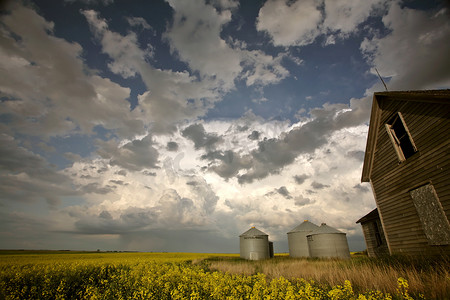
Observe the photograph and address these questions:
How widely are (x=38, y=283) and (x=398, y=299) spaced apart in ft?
51.7

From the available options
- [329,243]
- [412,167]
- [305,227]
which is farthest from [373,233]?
[305,227]

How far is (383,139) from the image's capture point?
39.2 ft

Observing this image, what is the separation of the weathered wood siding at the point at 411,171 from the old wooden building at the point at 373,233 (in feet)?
20.8

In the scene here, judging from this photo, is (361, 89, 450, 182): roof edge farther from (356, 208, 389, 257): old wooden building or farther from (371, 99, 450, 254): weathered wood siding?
(356, 208, 389, 257): old wooden building

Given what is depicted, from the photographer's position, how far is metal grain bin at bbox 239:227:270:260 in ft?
101

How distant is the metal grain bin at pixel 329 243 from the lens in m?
24.0

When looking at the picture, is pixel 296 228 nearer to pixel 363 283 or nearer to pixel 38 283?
pixel 363 283

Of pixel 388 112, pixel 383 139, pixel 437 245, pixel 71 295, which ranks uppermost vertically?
pixel 388 112

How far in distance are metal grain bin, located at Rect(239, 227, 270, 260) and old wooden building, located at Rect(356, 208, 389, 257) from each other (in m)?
15.7

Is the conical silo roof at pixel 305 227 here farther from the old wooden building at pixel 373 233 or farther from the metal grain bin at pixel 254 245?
the old wooden building at pixel 373 233

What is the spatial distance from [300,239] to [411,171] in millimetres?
23687

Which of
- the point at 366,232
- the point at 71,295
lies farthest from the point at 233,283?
the point at 366,232

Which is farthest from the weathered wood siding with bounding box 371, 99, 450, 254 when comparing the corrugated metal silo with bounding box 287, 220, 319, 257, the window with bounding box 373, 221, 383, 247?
the corrugated metal silo with bounding box 287, 220, 319, 257

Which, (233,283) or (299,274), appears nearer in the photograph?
(233,283)
